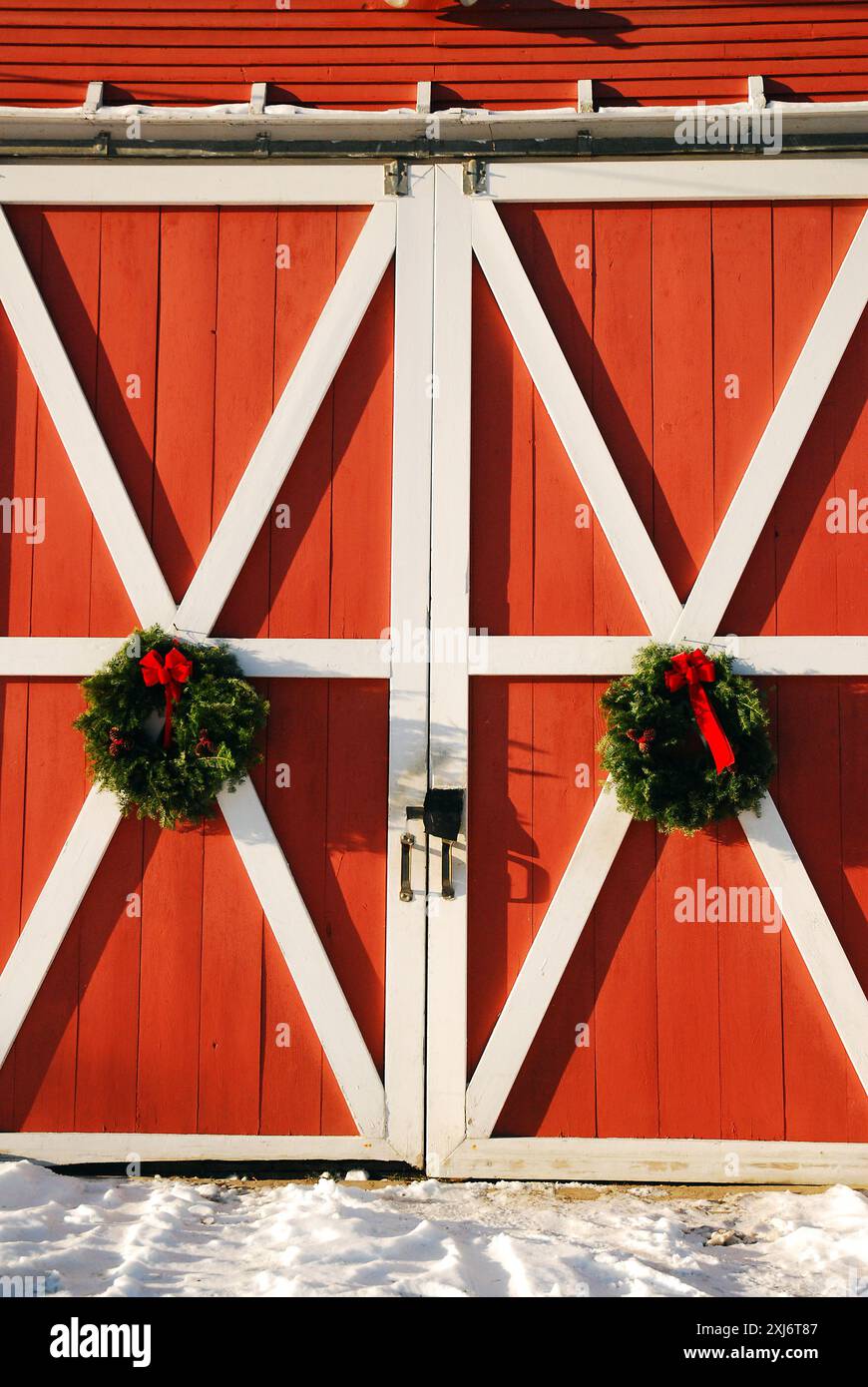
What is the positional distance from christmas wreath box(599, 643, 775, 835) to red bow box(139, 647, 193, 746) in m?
1.79

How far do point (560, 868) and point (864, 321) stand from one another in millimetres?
2749

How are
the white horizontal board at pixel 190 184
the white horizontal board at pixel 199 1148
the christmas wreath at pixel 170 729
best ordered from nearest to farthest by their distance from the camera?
the christmas wreath at pixel 170 729 → the white horizontal board at pixel 199 1148 → the white horizontal board at pixel 190 184

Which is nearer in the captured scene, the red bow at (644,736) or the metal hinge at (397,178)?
the red bow at (644,736)

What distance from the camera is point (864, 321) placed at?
3.98 m

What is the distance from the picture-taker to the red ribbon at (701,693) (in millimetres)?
3662

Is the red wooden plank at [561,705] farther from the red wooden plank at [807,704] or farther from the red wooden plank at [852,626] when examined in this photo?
the red wooden plank at [852,626]

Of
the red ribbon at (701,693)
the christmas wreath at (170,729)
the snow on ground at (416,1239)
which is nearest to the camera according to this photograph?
the snow on ground at (416,1239)

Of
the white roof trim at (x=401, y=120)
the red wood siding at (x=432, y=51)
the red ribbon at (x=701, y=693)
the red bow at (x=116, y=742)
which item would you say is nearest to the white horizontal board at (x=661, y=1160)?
the red ribbon at (x=701, y=693)

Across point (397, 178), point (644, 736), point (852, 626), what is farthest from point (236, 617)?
point (852, 626)

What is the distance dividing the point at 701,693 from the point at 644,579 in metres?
0.57

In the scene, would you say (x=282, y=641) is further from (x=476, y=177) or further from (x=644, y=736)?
(x=476, y=177)

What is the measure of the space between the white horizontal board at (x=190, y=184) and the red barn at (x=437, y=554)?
16 mm
